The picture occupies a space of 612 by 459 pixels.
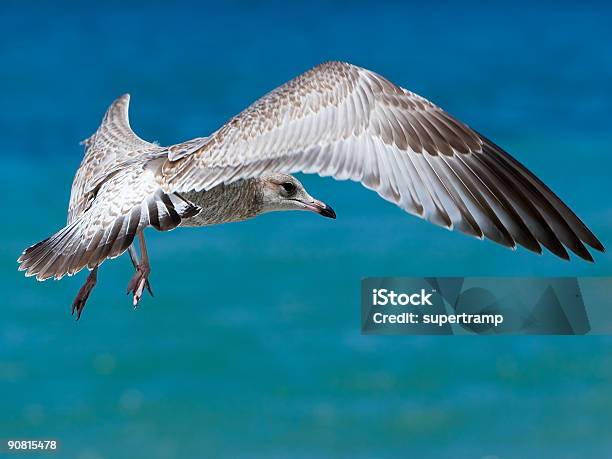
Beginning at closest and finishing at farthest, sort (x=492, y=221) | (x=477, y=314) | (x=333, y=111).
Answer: (x=492, y=221), (x=333, y=111), (x=477, y=314)

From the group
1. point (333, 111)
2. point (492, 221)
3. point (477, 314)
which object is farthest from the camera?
point (477, 314)

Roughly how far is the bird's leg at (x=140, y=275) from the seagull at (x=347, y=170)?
1.36 ft

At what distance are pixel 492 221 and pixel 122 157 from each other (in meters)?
2.19

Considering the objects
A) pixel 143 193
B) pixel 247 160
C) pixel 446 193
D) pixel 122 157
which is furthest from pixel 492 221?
pixel 122 157

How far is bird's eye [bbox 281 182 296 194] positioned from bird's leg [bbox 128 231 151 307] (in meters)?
0.71

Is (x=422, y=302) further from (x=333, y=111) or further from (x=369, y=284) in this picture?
(x=333, y=111)

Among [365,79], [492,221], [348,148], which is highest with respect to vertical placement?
[365,79]

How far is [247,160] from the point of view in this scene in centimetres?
486

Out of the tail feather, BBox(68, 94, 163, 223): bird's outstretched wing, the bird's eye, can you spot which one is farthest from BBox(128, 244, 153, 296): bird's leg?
the bird's eye

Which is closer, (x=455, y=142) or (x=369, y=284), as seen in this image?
(x=455, y=142)

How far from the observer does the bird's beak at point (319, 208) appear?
5.84 metres

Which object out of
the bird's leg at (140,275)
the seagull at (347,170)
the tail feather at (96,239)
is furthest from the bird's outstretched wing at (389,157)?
the bird's leg at (140,275)

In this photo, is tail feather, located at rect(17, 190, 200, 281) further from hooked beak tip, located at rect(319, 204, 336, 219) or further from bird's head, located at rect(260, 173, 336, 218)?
hooked beak tip, located at rect(319, 204, 336, 219)

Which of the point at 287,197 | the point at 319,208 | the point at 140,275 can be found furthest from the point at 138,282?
the point at 319,208
